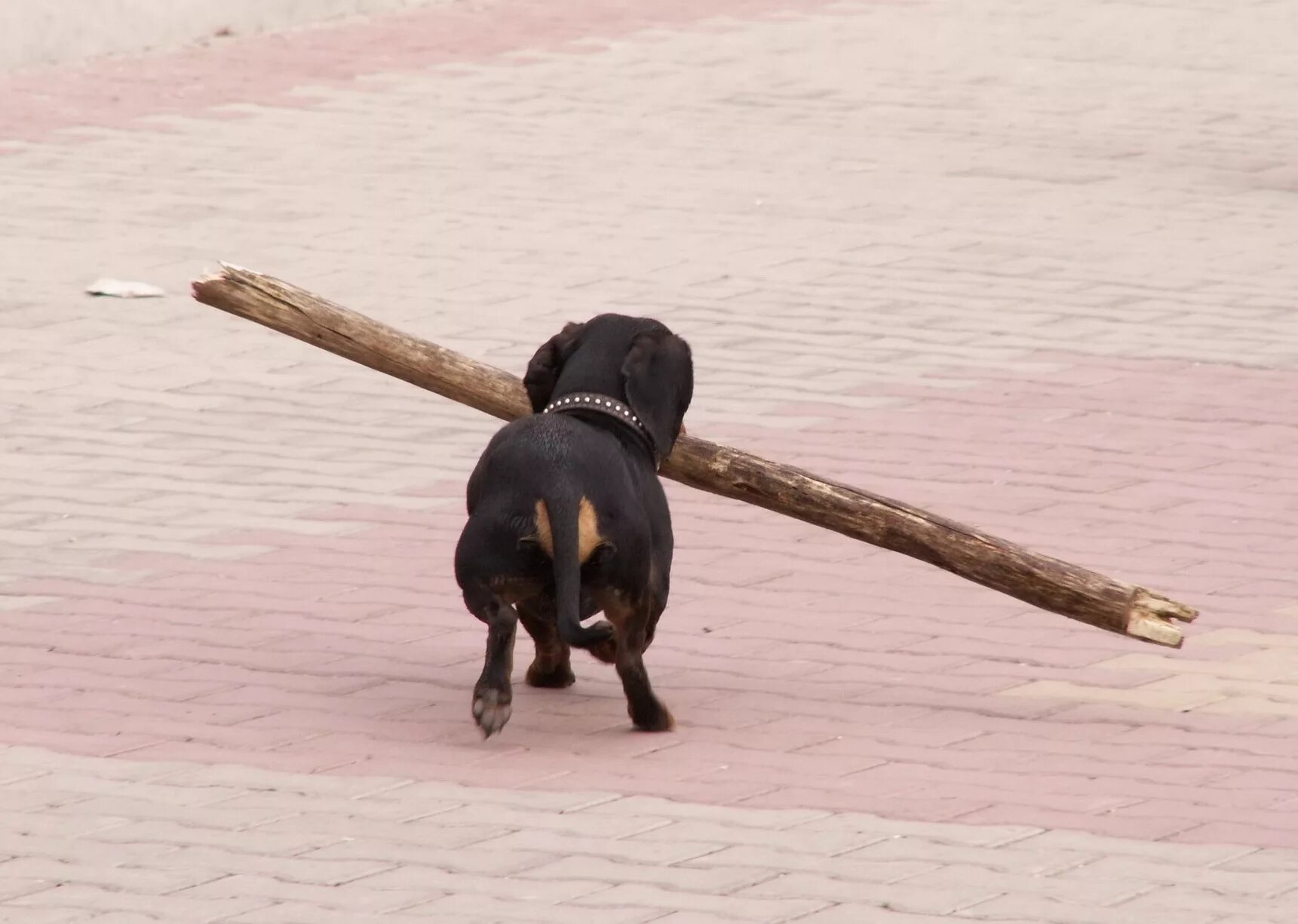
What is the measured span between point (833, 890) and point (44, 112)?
10.9 metres

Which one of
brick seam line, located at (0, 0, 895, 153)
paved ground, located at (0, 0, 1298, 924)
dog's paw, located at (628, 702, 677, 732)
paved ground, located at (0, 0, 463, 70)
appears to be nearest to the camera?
paved ground, located at (0, 0, 1298, 924)

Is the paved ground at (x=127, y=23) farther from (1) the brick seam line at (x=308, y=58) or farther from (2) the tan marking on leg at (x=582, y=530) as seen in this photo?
(2) the tan marking on leg at (x=582, y=530)

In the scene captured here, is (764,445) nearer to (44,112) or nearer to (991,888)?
(991,888)

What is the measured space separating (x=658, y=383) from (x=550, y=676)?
3.02 ft

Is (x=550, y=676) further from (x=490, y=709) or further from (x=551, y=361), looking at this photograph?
(x=551, y=361)

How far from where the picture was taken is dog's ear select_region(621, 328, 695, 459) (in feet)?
21.6

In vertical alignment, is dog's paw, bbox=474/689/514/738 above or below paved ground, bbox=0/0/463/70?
below

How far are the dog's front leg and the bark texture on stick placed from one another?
2.71ft

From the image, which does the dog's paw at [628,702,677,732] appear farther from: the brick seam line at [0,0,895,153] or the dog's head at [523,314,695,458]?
the brick seam line at [0,0,895,153]

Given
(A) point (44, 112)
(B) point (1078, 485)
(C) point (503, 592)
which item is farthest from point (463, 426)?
(A) point (44, 112)

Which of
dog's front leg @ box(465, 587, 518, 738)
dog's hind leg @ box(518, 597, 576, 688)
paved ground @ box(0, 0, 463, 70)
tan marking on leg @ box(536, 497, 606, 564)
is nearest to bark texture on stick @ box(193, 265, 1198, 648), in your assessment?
dog's hind leg @ box(518, 597, 576, 688)

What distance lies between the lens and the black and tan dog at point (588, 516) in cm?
626

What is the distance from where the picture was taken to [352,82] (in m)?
16.4

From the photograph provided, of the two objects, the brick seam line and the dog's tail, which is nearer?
the dog's tail
